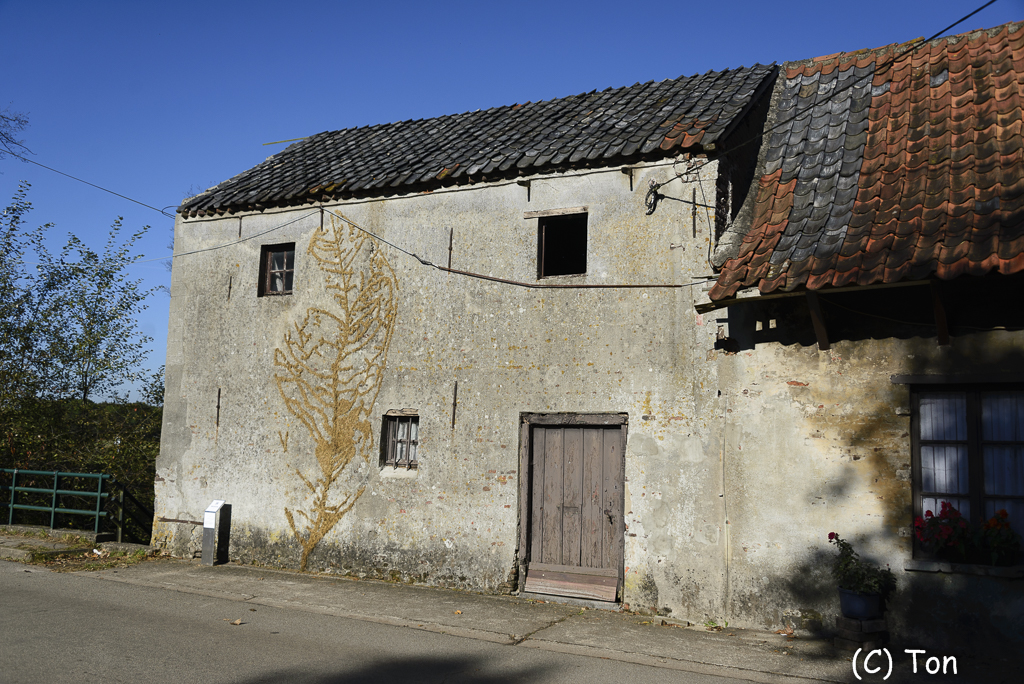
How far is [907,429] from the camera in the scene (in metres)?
7.06

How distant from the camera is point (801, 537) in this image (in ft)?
24.3

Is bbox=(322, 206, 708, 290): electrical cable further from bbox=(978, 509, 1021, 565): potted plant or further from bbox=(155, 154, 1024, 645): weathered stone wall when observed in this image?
bbox=(978, 509, 1021, 565): potted plant

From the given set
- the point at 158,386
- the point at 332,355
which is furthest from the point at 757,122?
the point at 158,386

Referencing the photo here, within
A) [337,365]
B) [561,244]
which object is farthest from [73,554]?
[561,244]

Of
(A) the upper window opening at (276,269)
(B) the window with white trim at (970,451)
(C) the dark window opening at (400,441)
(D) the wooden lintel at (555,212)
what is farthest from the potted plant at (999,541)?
(A) the upper window opening at (276,269)

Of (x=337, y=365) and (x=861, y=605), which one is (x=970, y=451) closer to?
(x=861, y=605)

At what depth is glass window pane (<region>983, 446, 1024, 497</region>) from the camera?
6.70 meters

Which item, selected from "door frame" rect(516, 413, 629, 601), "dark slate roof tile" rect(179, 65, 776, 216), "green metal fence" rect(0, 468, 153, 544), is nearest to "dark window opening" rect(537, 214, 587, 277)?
"dark slate roof tile" rect(179, 65, 776, 216)

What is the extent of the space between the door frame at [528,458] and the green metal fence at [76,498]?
7101mm

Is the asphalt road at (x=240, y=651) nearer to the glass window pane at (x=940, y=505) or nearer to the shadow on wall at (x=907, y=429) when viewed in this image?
the shadow on wall at (x=907, y=429)

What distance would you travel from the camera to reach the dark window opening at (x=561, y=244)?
948 cm

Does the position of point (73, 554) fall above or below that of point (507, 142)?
below

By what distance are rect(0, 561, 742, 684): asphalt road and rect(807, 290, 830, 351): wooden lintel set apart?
3340 mm

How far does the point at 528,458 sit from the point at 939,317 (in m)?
4.71
